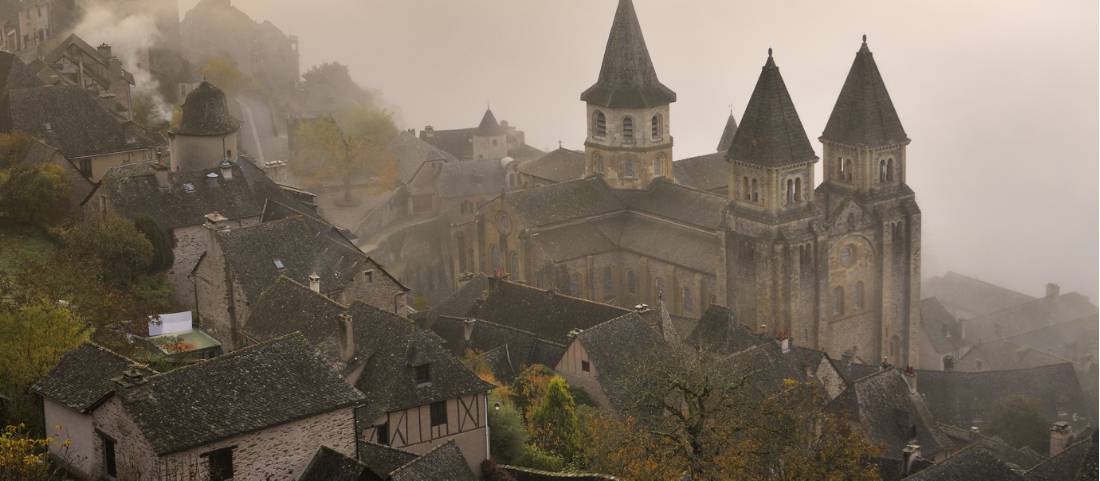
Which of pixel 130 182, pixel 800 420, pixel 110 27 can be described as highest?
pixel 110 27

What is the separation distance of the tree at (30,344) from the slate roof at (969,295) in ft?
249

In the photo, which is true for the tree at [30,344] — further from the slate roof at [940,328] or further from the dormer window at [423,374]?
the slate roof at [940,328]

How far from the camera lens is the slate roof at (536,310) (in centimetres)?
6769

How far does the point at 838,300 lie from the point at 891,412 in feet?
58.8

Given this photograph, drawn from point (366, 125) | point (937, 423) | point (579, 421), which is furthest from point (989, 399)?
point (366, 125)

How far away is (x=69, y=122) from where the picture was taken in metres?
75.2

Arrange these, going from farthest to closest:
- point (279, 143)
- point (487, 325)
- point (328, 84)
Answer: point (328, 84) → point (279, 143) → point (487, 325)

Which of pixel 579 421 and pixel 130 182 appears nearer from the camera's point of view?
pixel 579 421

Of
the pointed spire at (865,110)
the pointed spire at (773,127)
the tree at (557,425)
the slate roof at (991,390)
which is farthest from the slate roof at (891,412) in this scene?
the pointed spire at (865,110)

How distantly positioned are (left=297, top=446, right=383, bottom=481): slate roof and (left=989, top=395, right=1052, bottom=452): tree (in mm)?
37586

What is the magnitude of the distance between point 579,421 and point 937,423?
21792 millimetres

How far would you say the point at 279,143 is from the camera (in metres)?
114

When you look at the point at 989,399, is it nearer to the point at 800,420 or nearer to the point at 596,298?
the point at 596,298

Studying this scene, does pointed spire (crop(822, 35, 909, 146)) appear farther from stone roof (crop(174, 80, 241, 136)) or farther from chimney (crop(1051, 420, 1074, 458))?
stone roof (crop(174, 80, 241, 136))
